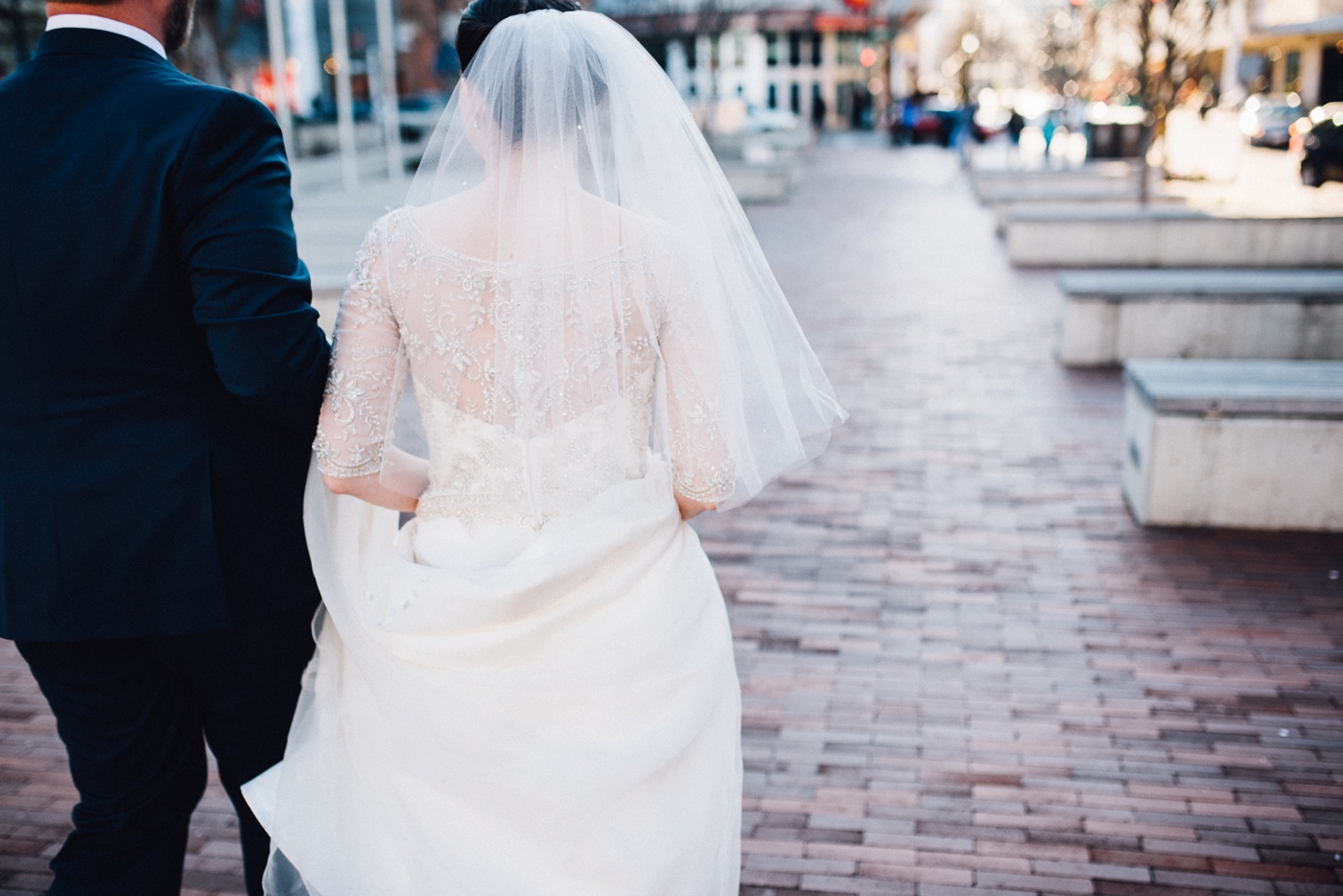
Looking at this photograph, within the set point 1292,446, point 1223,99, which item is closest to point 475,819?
point 1292,446

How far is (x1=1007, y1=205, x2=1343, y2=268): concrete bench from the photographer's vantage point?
10648 mm

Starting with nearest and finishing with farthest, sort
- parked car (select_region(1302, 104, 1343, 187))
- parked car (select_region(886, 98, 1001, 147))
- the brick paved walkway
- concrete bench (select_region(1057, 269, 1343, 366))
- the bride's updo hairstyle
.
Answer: the bride's updo hairstyle → the brick paved walkway → concrete bench (select_region(1057, 269, 1343, 366)) → parked car (select_region(1302, 104, 1343, 187)) → parked car (select_region(886, 98, 1001, 147))

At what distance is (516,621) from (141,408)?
726 millimetres

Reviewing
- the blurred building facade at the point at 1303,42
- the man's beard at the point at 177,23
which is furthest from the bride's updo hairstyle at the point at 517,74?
the blurred building facade at the point at 1303,42

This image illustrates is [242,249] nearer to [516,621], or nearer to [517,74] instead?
[517,74]

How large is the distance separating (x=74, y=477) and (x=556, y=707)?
905mm

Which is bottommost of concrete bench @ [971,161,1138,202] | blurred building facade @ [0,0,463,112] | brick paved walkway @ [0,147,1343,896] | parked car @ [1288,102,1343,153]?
brick paved walkway @ [0,147,1343,896]

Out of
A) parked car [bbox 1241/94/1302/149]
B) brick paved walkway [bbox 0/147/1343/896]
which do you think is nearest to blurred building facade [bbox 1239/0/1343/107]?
parked car [bbox 1241/94/1302/149]

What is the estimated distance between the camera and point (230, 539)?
197 centimetres

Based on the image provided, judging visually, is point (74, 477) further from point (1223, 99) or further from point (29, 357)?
point (1223, 99)

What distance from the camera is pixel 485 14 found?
1938 mm

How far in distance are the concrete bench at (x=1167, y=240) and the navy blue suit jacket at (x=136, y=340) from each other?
10931 millimetres

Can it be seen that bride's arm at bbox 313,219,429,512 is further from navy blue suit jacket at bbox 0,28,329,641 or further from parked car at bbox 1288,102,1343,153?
parked car at bbox 1288,102,1343,153

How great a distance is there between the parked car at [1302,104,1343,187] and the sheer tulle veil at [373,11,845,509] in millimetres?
20943
